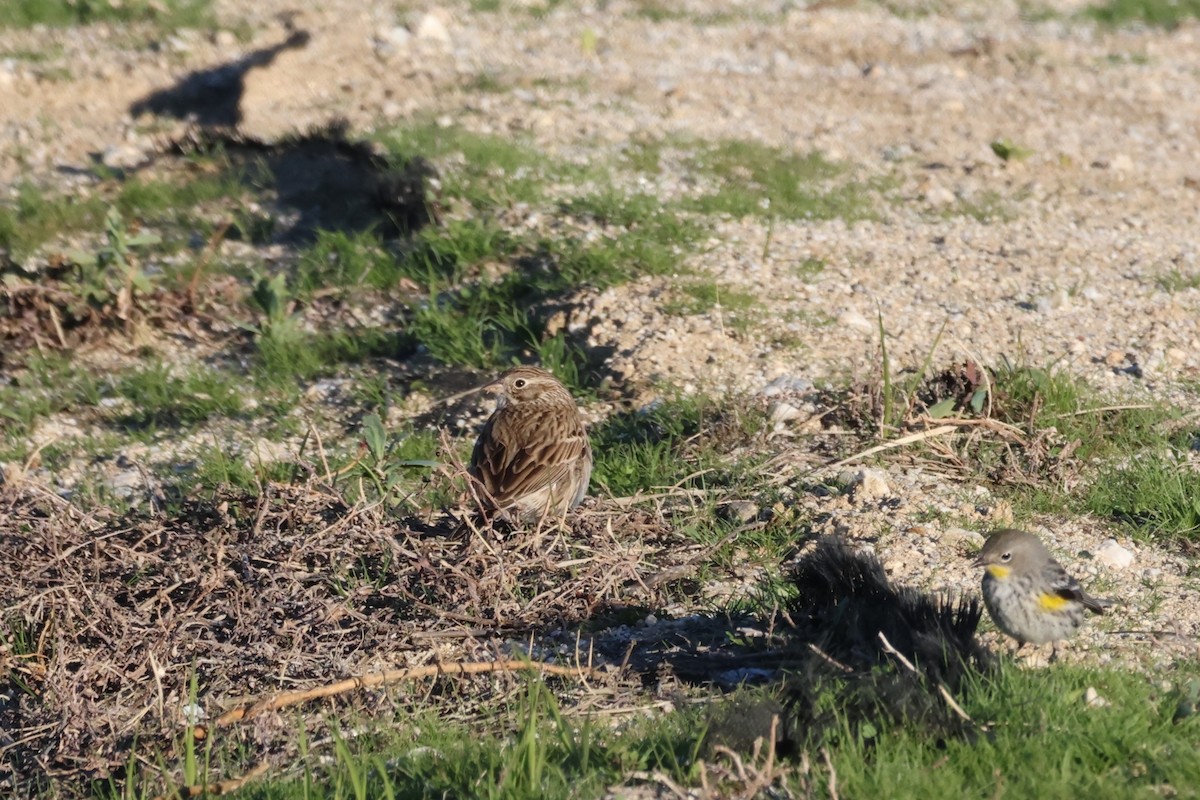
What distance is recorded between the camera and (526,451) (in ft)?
20.2

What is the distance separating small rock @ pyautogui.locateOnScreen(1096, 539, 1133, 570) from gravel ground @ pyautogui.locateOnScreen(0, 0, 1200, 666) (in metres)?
0.04

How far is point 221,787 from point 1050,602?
2721 mm

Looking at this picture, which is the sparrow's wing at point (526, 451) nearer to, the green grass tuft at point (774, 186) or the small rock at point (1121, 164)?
the green grass tuft at point (774, 186)

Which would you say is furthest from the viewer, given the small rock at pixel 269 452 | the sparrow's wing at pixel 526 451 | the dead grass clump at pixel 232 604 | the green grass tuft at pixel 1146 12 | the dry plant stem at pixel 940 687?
the green grass tuft at pixel 1146 12

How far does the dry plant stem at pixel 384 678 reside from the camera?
490cm

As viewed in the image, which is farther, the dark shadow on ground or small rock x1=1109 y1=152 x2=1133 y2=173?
the dark shadow on ground

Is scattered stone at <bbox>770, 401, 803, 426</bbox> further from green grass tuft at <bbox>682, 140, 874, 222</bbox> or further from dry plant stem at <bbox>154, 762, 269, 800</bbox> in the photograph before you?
dry plant stem at <bbox>154, 762, 269, 800</bbox>

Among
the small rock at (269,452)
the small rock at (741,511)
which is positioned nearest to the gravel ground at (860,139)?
the small rock at (741,511)

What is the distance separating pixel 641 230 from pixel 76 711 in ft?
16.8

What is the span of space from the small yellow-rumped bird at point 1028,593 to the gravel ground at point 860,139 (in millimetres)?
283

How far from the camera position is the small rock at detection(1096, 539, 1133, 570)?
19.0ft

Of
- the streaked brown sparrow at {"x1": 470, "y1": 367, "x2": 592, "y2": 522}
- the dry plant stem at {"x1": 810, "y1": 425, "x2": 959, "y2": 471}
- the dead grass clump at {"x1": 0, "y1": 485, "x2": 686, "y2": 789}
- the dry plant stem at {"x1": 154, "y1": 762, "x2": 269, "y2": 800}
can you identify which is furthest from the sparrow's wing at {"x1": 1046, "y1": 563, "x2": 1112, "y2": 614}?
the dry plant stem at {"x1": 154, "y1": 762, "x2": 269, "y2": 800}

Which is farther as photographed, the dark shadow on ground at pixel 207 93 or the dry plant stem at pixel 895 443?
the dark shadow on ground at pixel 207 93

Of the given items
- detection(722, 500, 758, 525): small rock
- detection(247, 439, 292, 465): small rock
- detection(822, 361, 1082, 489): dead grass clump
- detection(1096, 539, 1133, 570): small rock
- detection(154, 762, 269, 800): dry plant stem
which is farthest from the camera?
detection(247, 439, 292, 465): small rock
